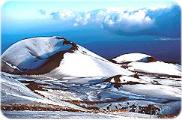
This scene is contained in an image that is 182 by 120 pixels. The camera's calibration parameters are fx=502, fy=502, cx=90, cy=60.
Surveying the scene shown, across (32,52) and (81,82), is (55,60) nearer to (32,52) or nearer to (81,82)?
(32,52)

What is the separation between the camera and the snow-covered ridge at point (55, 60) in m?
12.5

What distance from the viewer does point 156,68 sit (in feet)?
45.8

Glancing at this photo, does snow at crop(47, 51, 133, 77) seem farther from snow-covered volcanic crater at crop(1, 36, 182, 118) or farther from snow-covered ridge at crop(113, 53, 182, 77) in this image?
snow-covered ridge at crop(113, 53, 182, 77)

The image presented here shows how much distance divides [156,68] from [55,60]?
2837mm

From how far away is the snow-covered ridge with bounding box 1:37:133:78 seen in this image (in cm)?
1252

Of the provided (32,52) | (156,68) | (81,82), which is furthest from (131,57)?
(32,52)

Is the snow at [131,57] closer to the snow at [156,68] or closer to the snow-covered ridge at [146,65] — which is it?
the snow-covered ridge at [146,65]

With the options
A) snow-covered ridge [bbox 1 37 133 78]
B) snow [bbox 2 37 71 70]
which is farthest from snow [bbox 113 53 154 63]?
snow [bbox 2 37 71 70]

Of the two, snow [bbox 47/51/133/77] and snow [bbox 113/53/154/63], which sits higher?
snow [bbox 113/53/154/63]


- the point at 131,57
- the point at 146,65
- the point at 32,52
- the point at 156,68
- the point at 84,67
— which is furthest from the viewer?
the point at 146,65

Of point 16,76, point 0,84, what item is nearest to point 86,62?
point 16,76

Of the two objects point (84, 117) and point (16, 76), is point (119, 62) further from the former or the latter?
point (84, 117)

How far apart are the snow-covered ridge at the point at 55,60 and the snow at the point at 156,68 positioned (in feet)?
2.23

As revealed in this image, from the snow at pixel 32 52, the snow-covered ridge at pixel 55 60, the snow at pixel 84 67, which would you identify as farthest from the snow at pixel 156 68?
the snow at pixel 32 52
